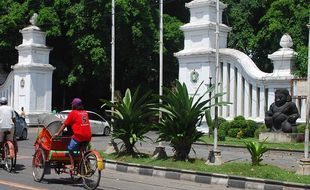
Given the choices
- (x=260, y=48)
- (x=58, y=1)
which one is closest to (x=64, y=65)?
(x=58, y=1)

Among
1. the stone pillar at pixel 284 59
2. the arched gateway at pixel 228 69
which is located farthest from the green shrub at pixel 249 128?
the stone pillar at pixel 284 59

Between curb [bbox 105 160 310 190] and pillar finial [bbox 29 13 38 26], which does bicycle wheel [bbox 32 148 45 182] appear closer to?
curb [bbox 105 160 310 190]

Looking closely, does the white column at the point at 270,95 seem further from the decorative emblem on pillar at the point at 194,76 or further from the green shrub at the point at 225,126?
the decorative emblem on pillar at the point at 194,76

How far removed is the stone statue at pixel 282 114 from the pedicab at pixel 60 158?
10.8 meters

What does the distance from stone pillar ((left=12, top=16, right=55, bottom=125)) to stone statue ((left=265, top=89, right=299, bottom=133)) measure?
15.8 m

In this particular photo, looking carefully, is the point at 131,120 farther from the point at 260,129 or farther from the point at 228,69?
the point at 228,69

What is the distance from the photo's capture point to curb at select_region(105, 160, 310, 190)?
1090 centimetres

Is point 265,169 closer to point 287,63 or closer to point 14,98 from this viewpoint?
point 287,63

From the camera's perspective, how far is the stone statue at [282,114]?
19.8 meters

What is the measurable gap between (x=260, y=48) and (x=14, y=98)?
16.1 meters

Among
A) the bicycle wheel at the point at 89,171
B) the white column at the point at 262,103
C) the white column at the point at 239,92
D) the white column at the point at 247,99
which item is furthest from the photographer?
the white column at the point at 239,92

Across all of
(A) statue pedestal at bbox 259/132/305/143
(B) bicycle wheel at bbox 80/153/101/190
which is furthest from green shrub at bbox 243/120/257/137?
(B) bicycle wheel at bbox 80/153/101/190

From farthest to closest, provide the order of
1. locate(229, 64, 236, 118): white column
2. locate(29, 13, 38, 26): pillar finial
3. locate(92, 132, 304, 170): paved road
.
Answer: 1. locate(29, 13, 38, 26): pillar finial
2. locate(229, 64, 236, 118): white column
3. locate(92, 132, 304, 170): paved road

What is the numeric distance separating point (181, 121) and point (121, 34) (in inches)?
811
